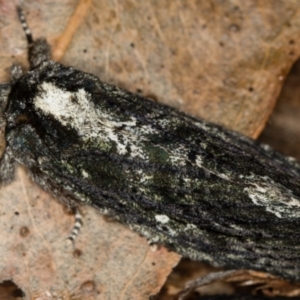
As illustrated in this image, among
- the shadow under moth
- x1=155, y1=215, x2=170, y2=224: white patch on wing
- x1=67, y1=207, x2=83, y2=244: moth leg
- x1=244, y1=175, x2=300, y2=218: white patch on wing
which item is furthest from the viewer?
x1=67, y1=207, x2=83, y2=244: moth leg

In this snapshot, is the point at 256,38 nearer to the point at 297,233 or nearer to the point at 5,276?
the point at 297,233

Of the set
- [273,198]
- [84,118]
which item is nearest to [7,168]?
[84,118]

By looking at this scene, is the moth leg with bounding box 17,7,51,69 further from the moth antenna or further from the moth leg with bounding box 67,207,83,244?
the moth leg with bounding box 67,207,83,244

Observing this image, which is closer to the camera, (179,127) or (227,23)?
(179,127)

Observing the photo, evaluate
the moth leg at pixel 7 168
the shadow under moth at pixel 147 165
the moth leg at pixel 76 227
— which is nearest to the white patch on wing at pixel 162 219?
the shadow under moth at pixel 147 165

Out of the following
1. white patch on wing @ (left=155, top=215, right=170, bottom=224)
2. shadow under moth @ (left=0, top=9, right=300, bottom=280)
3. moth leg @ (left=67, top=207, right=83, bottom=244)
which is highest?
shadow under moth @ (left=0, top=9, right=300, bottom=280)

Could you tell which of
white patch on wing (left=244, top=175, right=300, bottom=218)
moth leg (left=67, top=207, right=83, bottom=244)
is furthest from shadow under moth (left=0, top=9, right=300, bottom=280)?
moth leg (left=67, top=207, right=83, bottom=244)

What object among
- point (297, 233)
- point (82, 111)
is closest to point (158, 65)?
point (82, 111)
